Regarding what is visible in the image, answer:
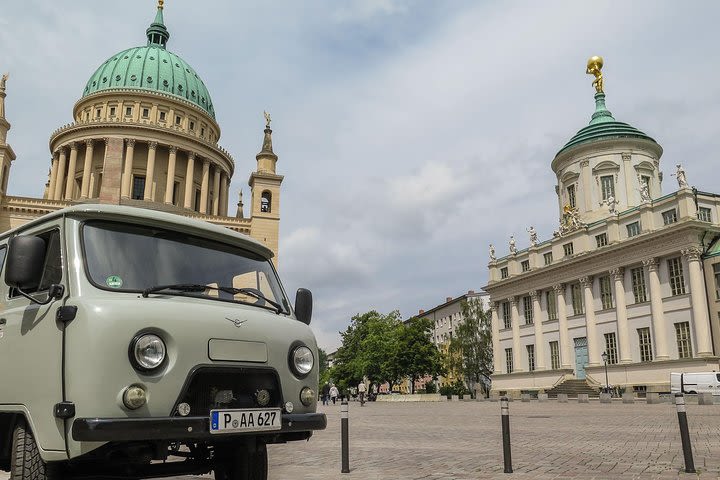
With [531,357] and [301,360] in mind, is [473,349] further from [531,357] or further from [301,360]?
[301,360]

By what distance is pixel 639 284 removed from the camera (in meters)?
45.7

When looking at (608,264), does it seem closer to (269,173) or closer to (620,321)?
(620,321)

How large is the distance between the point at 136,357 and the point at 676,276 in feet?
151

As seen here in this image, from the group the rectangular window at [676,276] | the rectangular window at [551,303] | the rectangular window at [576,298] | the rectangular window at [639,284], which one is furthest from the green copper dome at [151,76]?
the rectangular window at [676,276]

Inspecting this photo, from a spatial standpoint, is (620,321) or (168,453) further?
(620,321)

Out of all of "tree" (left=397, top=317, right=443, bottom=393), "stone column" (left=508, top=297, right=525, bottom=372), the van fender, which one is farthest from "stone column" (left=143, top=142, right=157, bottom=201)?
the van fender

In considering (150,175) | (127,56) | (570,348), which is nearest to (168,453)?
(570,348)

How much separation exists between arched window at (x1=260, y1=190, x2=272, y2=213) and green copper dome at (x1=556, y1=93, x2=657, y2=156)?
3136 centimetres

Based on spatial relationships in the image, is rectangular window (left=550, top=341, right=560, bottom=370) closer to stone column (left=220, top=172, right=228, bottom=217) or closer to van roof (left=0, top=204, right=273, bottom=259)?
stone column (left=220, top=172, right=228, bottom=217)

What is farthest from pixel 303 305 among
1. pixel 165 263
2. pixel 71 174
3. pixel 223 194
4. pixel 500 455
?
pixel 223 194

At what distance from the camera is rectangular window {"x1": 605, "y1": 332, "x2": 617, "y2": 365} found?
47031 mm

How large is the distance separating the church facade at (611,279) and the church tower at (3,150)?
→ 5167cm

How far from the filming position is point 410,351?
5947cm

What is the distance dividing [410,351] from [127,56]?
172 feet
